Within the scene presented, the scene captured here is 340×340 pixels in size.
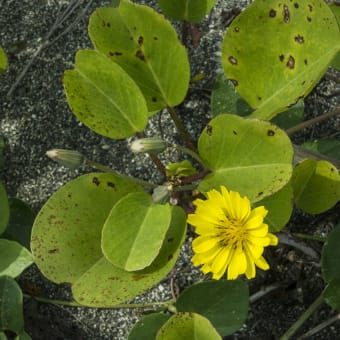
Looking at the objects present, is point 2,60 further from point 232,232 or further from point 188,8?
point 232,232

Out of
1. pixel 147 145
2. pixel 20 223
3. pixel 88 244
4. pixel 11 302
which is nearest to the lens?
pixel 147 145

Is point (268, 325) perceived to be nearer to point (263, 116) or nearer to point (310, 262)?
point (310, 262)

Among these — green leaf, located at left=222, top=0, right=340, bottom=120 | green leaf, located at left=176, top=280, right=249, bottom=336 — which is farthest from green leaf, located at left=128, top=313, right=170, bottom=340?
green leaf, located at left=222, top=0, right=340, bottom=120

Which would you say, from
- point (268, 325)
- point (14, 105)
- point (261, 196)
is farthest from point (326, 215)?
point (14, 105)

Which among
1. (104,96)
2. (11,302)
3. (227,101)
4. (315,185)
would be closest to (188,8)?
(227,101)

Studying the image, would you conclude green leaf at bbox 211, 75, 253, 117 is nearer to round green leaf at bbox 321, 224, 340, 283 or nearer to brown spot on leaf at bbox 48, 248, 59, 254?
round green leaf at bbox 321, 224, 340, 283

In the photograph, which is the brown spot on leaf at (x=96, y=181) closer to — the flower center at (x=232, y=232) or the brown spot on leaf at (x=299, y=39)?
the flower center at (x=232, y=232)
